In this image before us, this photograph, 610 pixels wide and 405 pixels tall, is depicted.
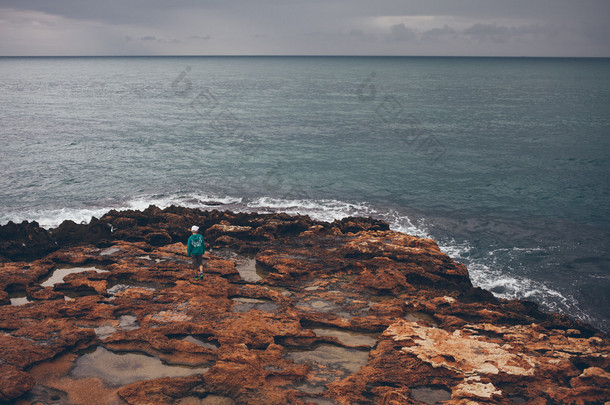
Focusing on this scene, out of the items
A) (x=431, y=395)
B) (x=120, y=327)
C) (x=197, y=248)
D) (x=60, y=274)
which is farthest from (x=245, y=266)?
(x=431, y=395)

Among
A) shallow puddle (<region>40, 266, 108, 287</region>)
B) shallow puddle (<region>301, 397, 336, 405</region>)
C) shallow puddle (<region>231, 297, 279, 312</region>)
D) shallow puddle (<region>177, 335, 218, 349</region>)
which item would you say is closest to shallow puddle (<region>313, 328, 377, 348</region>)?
shallow puddle (<region>231, 297, 279, 312</region>)

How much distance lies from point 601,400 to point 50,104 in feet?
307

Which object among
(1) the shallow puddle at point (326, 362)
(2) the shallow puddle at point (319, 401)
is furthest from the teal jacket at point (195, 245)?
(2) the shallow puddle at point (319, 401)

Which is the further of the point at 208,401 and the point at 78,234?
the point at 78,234

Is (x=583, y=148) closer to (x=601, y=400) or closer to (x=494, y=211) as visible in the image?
(x=494, y=211)

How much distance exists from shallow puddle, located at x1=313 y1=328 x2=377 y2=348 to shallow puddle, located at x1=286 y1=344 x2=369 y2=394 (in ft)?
1.30

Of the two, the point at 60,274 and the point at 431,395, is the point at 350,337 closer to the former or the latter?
the point at 431,395

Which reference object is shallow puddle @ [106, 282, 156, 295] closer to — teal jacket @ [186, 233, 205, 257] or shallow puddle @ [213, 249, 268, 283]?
A: teal jacket @ [186, 233, 205, 257]

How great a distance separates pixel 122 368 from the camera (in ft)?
36.9

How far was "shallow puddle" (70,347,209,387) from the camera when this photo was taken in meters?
10.9

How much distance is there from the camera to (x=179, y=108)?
263 ft

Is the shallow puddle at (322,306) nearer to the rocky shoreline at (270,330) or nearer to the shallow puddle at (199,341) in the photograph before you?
the rocky shoreline at (270,330)

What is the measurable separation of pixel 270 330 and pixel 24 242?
545 inches

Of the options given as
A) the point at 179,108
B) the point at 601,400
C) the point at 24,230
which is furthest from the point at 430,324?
the point at 179,108
